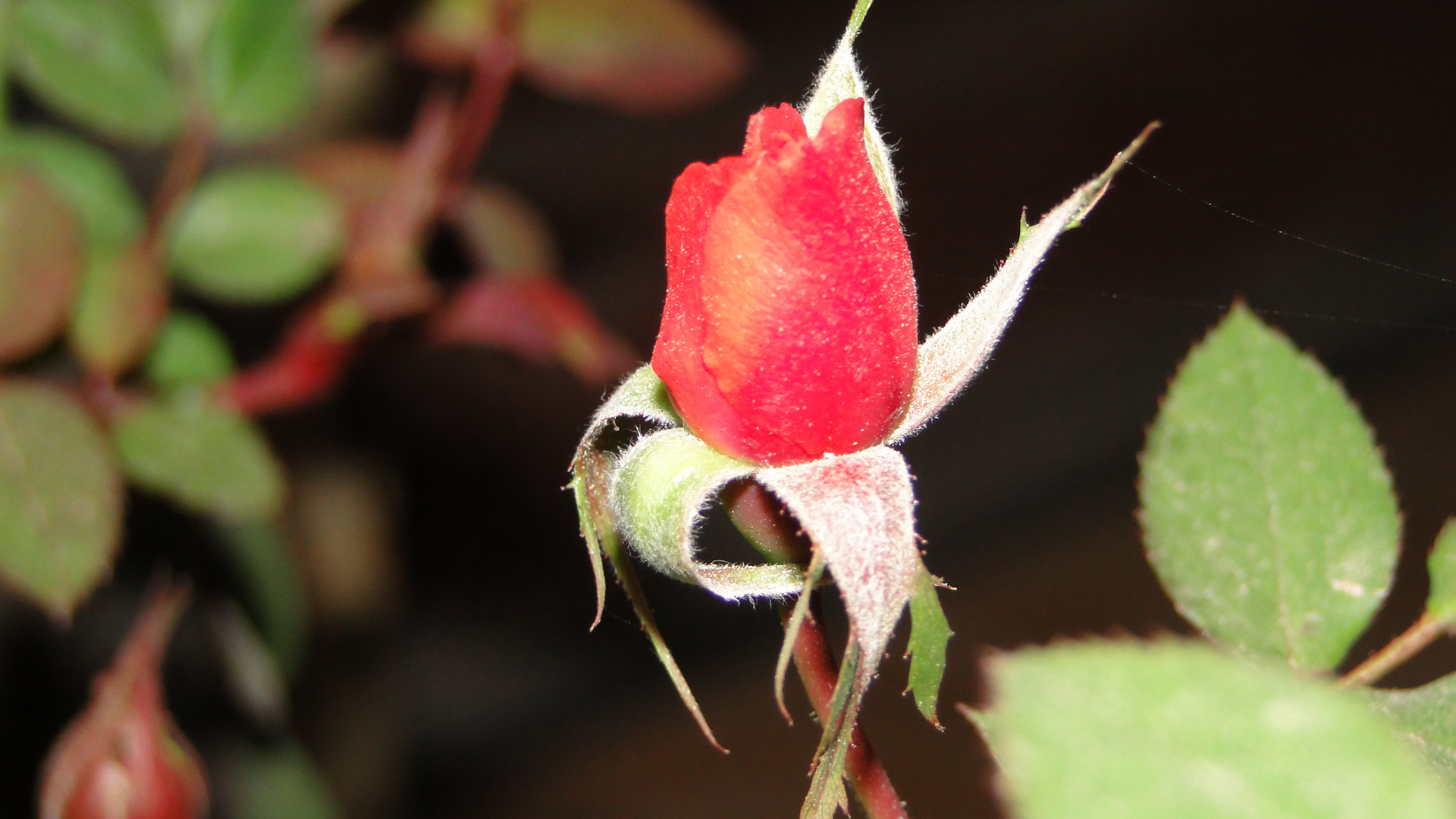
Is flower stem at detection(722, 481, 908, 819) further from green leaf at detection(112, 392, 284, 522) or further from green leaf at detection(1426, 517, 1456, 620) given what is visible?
green leaf at detection(112, 392, 284, 522)

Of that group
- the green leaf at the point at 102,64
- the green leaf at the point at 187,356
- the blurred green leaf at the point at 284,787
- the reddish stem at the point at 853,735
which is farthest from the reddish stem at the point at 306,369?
the reddish stem at the point at 853,735

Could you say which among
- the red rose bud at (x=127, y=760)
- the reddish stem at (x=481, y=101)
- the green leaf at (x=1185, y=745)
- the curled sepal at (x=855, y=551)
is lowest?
the red rose bud at (x=127, y=760)

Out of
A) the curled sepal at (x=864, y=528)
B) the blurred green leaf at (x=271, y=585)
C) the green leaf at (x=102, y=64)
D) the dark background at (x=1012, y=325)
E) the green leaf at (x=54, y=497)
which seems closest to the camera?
the curled sepal at (x=864, y=528)

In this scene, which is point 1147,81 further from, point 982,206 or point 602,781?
point 602,781

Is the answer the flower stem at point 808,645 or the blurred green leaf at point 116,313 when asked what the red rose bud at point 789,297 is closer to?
the flower stem at point 808,645

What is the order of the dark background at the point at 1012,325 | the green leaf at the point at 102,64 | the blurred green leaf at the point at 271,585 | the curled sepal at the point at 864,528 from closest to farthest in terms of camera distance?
the curled sepal at the point at 864,528 < the green leaf at the point at 102,64 < the blurred green leaf at the point at 271,585 < the dark background at the point at 1012,325

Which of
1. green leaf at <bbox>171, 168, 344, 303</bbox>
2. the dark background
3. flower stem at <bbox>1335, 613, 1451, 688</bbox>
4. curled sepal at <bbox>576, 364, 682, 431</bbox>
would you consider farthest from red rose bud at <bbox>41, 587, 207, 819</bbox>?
the dark background
